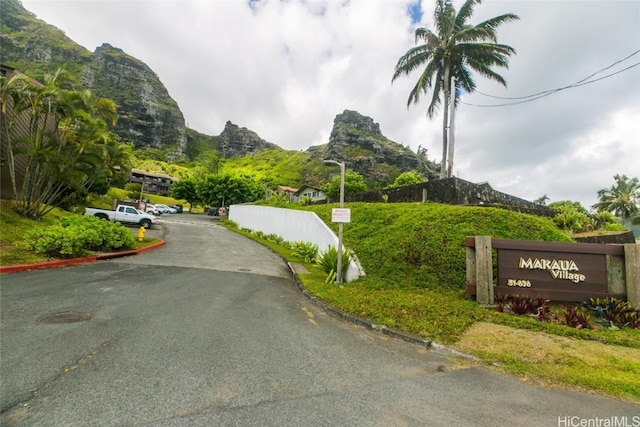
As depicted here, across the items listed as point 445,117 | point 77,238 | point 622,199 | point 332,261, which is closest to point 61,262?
point 77,238

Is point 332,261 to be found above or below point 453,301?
above

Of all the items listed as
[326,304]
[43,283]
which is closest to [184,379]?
[326,304]

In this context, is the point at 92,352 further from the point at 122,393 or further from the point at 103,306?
the point at 103,306

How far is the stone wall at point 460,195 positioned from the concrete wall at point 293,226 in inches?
196

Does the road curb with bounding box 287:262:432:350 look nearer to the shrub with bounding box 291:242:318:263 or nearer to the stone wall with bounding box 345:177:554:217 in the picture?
the shrub with bounding box 291:242:318:263

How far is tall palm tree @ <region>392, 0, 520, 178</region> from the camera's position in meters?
20.3

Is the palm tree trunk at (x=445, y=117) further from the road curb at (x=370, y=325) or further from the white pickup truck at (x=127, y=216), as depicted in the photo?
the white pickup truck at (x=127, y=216)

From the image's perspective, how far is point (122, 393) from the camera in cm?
318

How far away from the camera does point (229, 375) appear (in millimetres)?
3707

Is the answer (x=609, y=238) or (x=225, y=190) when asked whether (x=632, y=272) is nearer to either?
(x=609, y=238)

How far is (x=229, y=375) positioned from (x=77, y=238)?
10466 millimetres

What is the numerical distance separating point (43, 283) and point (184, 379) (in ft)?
21.9

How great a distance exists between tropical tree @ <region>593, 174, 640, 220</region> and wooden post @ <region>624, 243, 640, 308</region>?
54.2 m

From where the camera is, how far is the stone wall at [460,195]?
13.5m
